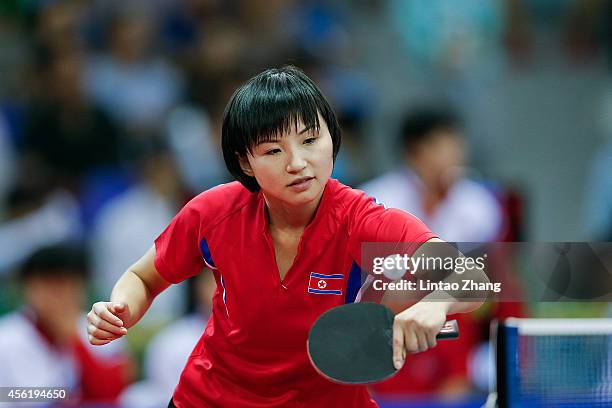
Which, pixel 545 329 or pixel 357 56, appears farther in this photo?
pixel 357 56

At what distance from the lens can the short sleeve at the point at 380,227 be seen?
3426 millimetres

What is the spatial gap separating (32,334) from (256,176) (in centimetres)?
240

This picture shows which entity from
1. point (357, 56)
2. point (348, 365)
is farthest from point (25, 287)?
point (357, 56)

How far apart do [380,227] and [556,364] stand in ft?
2.60

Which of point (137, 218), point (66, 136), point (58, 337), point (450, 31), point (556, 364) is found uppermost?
point (450, 31)

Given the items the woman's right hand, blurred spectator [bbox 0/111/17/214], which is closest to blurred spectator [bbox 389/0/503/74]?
blurred spectator [bbox 0/111/17/214]

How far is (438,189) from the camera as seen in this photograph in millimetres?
6656

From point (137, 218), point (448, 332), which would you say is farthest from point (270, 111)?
point (137, 218)

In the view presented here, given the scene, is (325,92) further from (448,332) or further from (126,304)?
(448,332)

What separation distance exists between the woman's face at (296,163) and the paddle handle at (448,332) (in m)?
0.67

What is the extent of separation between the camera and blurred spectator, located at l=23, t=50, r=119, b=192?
8078 mm

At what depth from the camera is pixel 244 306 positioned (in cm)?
367

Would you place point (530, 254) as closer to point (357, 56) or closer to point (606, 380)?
point (606, 380)

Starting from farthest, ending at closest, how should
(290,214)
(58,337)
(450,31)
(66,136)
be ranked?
(450,31)
(66,136)
(58,337)
(290,214)
